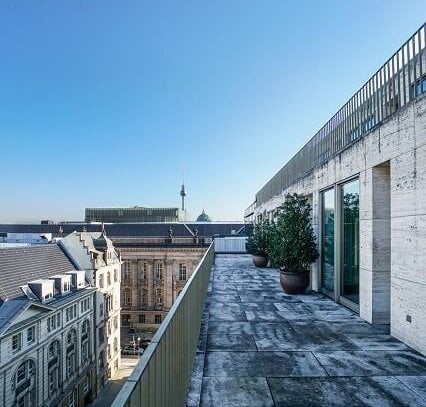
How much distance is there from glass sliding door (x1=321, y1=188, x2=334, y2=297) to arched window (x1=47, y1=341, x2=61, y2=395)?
2127cm

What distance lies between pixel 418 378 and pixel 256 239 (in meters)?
14.5

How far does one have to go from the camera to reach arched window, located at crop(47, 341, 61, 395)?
24516mm

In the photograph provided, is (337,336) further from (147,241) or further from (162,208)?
(162,208)

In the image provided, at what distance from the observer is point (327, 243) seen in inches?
445

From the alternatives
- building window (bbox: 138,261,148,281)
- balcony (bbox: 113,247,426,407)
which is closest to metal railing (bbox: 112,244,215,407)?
balcony (bbox: 113,247,426,407)

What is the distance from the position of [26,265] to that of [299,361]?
2799 centimetres

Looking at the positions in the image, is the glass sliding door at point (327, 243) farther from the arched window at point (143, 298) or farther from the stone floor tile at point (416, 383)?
the arched window at point (143, 298)

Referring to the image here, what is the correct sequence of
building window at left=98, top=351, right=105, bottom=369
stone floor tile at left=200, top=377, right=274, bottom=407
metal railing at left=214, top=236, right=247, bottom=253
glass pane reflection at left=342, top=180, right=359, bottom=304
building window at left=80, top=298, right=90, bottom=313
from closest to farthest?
stone floor tile at left=200, top=377, right=274, bottom=407 < glass pane reflection at left=342, top=180, right=359, bottom=304 < metal railing at left=214, top=236, right=247, bottom=253 < building window at left=80, top=298, right=90, bottom=313 < building window at left=98, top=351, right=105, bottom=369

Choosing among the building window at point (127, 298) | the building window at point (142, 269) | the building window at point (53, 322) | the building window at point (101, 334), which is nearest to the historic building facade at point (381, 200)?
the building window at point (53, 322)

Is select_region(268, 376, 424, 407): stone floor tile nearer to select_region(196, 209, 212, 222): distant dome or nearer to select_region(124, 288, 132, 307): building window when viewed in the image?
select_region(124, 288, 132, 307): building window

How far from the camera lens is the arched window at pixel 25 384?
2092cm

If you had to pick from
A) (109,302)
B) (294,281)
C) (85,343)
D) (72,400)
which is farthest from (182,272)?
(294,281)

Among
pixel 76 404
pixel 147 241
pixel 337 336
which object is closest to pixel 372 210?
pixel 337 336

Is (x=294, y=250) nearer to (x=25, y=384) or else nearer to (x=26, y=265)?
(x=25, y=384)
